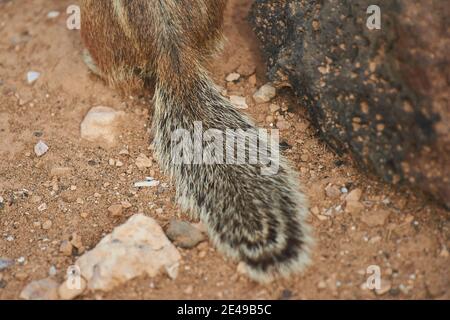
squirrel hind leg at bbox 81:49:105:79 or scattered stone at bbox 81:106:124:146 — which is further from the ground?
squirrel hind leg at bbox 81:49:105:79

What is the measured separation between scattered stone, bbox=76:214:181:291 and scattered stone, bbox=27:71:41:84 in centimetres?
222

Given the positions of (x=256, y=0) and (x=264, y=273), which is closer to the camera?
(x=264, y=273)

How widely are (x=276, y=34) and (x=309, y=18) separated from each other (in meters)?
0.48

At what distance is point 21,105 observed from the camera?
5121 millimetres

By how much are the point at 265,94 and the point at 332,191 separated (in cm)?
116

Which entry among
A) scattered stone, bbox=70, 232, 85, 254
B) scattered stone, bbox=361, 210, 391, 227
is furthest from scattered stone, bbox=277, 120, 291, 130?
scattered stone, bbox=70, 232, 85, 254

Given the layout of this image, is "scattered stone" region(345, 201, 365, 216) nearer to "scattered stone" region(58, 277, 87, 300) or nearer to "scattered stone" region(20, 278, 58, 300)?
"scattered stone" region(58, 277, 87, 300)

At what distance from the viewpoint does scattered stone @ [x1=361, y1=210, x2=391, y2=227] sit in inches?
149

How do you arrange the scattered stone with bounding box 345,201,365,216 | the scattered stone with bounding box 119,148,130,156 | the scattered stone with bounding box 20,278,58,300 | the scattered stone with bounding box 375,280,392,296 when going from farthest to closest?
the scattered stone with bounding box 119,148,130,156 < the scattered stone with bounding box 345,201,365,216 < the scattered stone with bounding box 20,278,58,300 < the scattered stone with bounding box 375,280,392,296

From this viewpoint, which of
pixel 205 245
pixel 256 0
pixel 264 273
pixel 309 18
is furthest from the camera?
pixel 256 0

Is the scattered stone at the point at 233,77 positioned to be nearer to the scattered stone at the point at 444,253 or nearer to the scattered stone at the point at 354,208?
the scattered stone at the point at 354,208

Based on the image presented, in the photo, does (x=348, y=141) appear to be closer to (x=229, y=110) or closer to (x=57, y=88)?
(x=229, y=110)

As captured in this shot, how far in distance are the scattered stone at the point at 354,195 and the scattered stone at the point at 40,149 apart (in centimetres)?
254

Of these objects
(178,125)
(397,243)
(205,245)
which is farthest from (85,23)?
(397,243)
